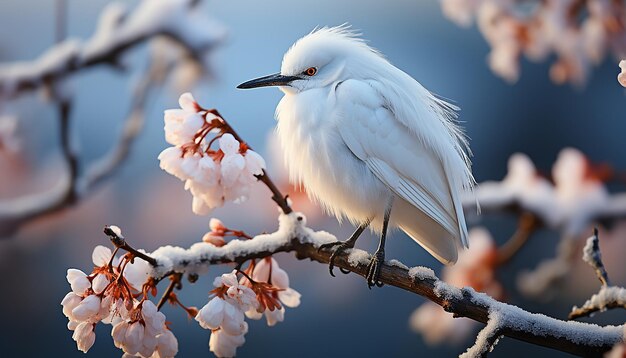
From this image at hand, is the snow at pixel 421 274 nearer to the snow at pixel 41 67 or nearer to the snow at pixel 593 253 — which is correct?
the snow at pixel 593 253

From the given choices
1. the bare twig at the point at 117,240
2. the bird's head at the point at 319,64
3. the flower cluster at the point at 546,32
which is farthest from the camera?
the flower cluster at the point at 546,32

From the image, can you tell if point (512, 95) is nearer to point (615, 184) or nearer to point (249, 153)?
point (615, 184)

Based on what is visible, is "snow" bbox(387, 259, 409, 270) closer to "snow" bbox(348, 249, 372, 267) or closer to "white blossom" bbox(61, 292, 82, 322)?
"snow" bbox(348, 249, 372, 267)

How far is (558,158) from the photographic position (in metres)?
1.15

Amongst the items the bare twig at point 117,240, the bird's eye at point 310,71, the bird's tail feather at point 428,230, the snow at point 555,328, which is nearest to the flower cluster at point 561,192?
the bird's tail feather at point 428,230

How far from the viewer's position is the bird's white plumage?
2.14 feet

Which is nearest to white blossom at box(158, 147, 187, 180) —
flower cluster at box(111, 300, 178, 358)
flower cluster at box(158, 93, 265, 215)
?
flower cluster at box(158, 93, 265, 215)

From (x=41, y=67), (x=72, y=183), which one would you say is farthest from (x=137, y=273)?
(x=41, y=67)

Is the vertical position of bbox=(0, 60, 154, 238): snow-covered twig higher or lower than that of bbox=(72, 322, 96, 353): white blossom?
higher

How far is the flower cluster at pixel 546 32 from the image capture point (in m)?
1.04

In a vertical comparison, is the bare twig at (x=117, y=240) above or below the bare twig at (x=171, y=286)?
below

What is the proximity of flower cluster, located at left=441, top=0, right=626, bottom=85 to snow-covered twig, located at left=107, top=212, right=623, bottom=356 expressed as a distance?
24.5 inches

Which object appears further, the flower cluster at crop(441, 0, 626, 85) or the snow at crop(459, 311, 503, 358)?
the flower cluster at crop(441, 0, 626, 85)

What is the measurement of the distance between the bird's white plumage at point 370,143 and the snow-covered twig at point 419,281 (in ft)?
0.25
